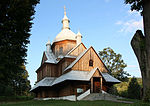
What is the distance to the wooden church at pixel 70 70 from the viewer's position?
22.6m

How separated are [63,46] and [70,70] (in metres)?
8.03

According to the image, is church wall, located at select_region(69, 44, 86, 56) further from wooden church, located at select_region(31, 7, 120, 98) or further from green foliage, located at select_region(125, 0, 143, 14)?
green foliage, located at select_region(125, 0, 143, 14)

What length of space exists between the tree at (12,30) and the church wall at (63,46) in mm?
17251

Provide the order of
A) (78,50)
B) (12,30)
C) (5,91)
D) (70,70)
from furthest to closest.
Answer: (5,91) → (78,50) → (70,70) → (12,30)

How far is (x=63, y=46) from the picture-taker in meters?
31.1

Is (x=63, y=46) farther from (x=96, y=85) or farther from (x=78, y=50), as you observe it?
(x=96, y=85)

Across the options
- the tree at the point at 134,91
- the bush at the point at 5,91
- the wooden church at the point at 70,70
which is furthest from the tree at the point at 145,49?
the bush at the point at 5,91

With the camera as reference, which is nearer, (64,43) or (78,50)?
(78,50)

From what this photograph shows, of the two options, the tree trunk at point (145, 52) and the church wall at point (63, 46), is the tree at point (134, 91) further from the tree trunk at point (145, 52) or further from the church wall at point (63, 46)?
the tree trunk at point (145, 52)

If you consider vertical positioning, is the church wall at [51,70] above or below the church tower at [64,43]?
below

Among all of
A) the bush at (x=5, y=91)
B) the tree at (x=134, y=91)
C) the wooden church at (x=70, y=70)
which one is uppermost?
the wooden church at (x=70, y=70)

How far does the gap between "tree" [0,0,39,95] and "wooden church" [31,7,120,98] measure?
9.74 metres

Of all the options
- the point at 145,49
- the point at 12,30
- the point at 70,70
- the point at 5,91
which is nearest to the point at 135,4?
the point at 145,49

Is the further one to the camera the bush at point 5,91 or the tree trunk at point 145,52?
the bush at point 5,91
